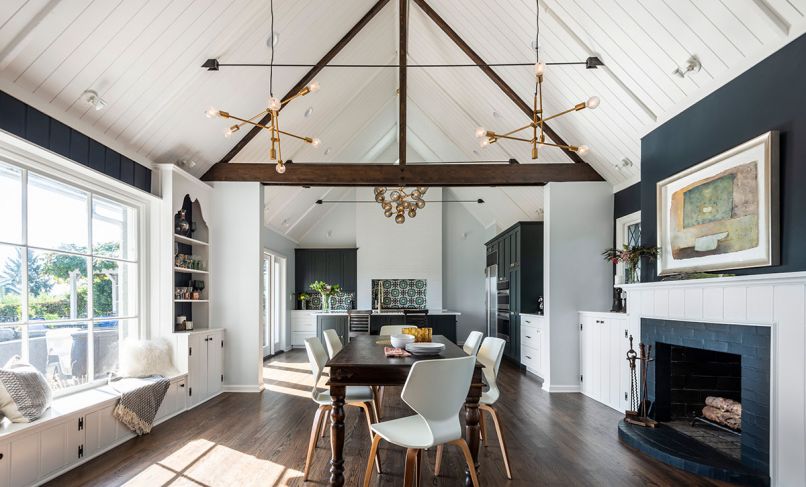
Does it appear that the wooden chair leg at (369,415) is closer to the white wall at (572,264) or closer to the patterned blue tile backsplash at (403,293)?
the white wall at (572,264)

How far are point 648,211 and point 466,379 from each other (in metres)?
3.20

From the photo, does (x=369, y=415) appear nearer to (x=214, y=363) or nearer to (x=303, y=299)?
(x=214, y=363)

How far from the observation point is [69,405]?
3629 mm

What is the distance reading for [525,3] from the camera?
4.57 m

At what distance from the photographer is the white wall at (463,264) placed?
39.2 feet

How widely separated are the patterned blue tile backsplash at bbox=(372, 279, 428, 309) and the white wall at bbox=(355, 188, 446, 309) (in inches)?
5.0

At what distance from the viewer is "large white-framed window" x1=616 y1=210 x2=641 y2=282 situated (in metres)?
5.89

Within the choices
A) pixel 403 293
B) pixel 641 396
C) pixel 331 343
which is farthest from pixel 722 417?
pixel 403 293

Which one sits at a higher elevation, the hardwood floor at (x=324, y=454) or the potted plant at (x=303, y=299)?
the potted plant at (x=303, y=299)

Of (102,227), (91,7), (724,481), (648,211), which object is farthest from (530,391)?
(91,7)

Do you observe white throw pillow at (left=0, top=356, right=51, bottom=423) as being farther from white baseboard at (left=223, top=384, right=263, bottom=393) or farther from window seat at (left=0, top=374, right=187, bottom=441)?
white baseboard at (left=223, top=384, right=263, bottom=393)

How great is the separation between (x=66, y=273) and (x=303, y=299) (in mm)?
7363

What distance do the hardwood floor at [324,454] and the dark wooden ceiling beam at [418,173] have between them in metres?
2.75

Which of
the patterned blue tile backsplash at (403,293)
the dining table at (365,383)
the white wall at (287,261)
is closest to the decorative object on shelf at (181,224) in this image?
the dining table at (365,383)
